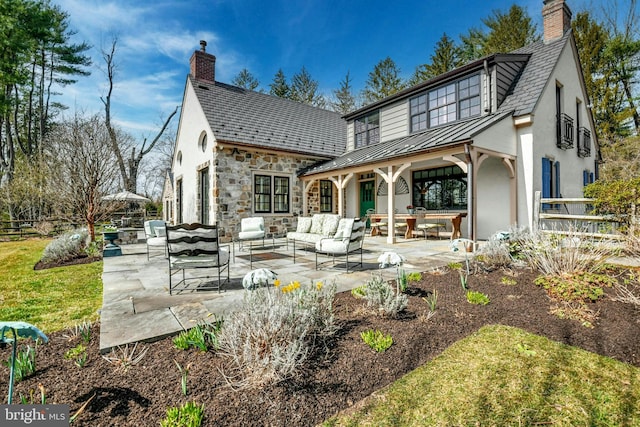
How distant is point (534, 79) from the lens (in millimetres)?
9000

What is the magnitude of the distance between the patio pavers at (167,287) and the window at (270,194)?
416 centimetres

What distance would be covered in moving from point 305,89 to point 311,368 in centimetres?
2631

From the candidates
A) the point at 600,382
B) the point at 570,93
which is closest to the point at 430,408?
the point at 600,382

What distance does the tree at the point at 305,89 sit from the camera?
2550 centimetres

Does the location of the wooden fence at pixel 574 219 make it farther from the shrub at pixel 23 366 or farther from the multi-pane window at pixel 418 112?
the shrub at pixel 23 366

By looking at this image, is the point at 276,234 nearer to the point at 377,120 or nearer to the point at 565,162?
the point at 377,120

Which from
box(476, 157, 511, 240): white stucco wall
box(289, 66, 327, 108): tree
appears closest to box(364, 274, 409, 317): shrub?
box(476, 157, 511, 240): white stucco wall

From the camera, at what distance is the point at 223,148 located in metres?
10.4

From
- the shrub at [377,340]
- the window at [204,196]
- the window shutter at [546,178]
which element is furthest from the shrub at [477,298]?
the window at [204,196]

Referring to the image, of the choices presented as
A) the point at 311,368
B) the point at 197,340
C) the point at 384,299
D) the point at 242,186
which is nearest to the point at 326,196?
the point at 242,186

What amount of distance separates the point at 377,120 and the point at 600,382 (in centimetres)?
1194

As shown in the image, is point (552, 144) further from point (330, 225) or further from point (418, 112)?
point (330, 225)

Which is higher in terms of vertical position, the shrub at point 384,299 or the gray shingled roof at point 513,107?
the gray shingled roof at point 513,107

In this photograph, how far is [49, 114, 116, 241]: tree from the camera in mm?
8492
